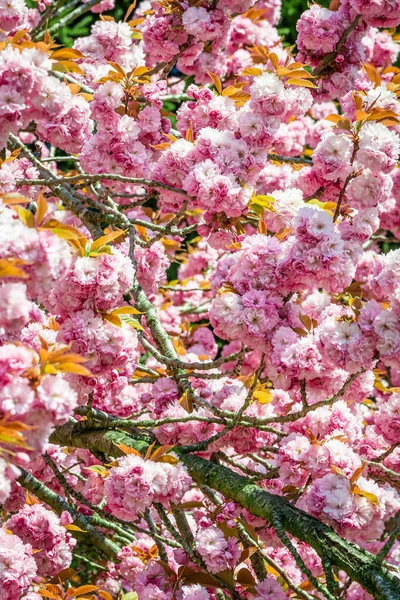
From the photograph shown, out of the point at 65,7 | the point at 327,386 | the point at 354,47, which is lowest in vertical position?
the point at 327,386

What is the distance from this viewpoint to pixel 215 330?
2.20 m

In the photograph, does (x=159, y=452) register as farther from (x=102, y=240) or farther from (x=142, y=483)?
(x=102, y=240)

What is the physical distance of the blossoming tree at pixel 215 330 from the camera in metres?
1.99

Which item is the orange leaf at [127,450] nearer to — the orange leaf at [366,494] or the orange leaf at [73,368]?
the orange leaf at [366,494]

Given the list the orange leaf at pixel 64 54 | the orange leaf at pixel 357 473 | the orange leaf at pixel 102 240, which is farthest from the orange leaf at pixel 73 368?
the orange leaf at pixel 64 54

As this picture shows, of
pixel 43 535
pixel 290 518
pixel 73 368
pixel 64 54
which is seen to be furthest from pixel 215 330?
pixel 43 535

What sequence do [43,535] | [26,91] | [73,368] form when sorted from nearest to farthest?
[73,368], [26,91], [43,535]

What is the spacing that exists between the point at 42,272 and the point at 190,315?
3.46 m

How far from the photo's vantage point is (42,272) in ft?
5.08

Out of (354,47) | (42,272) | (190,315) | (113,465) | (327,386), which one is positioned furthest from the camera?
(190,315)

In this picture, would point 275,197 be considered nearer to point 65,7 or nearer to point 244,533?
point 244,533

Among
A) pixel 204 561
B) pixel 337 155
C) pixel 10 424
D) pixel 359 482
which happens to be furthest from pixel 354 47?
pixel 10 424

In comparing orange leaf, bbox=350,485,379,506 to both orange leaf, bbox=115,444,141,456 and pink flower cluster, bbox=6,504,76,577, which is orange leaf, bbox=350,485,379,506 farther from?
pink flower cluster, bbox=6,504,76,577

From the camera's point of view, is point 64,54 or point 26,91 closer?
point 26,91
